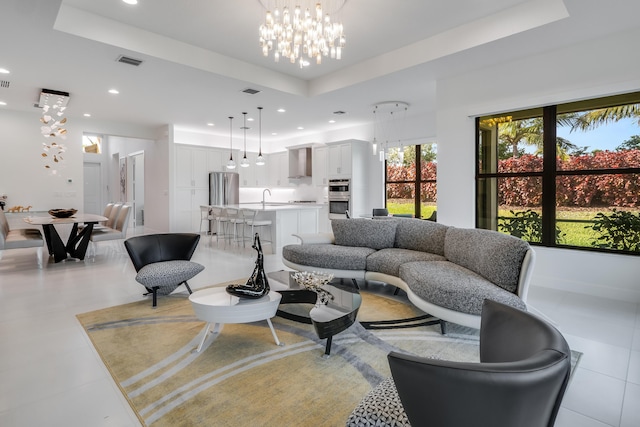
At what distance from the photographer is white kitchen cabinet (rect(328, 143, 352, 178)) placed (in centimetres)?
823

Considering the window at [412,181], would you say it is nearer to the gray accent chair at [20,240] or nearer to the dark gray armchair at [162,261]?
the dark gray armchair at [162,261]

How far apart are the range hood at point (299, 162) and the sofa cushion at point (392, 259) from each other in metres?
5.80

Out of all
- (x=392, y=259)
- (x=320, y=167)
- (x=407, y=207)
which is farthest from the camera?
(x=320, y=167)

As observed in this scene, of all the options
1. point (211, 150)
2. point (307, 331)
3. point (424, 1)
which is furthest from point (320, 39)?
point (211, 150)

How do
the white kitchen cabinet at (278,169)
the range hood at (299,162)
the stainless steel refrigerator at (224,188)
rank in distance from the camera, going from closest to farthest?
1. the range hood at (299,162)
2. the stainless steel refrigerator at (224,188)
3. the white kitchen cabinet at (278,169)

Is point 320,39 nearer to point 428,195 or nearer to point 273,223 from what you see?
point 273,223

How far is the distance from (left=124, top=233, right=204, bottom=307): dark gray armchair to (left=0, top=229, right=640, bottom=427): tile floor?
0.43 meters

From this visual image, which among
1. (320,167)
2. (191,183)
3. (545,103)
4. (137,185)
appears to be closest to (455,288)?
(545,103)

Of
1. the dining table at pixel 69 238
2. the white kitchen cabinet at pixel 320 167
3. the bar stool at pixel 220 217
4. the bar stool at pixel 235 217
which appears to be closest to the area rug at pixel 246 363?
the dining table at pixel 69 238

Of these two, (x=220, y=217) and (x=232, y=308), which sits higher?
(x=220, y=217)

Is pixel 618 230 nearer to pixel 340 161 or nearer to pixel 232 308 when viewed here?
pixel 232 308

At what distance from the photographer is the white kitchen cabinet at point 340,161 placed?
823 centimetres

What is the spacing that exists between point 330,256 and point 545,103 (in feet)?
10.4

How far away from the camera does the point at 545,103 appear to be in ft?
13.4
